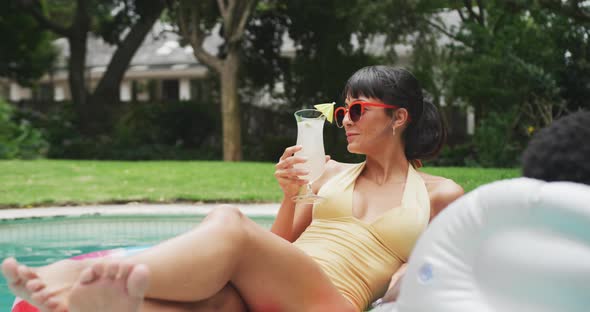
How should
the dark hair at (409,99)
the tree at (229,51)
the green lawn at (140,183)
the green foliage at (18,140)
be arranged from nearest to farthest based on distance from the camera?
the dark hair at (409,99) → the green lawn at (140,183) → the green foliage at (18,140) → the tree at (229,51)

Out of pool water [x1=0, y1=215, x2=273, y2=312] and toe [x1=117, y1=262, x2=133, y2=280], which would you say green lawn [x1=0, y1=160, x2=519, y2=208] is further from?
toe [x1=117, y1=262, x2=133, y2=280]

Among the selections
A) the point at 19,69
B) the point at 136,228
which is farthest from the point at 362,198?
the point at 19,69

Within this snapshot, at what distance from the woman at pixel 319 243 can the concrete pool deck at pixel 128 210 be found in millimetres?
3885

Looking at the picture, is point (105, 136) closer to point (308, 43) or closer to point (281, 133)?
point (281, 133)

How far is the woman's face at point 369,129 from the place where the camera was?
287cm

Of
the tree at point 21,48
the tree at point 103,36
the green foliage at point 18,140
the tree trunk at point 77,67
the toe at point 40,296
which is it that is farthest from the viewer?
the tree at point 21,48

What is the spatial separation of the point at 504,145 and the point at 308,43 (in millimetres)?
6568

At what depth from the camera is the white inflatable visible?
1.55 meters

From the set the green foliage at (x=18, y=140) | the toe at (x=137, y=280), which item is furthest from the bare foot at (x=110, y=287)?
the green foliage at (x=18, y=140)

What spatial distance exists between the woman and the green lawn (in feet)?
16.8

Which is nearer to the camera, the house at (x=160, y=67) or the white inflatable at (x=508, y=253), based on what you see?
the white inflatable at (x=508, y=253)

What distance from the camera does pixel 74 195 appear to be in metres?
8.61

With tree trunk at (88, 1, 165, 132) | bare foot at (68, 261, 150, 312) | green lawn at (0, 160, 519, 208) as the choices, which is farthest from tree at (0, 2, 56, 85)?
bare foot at (68, 261, 150, 312)

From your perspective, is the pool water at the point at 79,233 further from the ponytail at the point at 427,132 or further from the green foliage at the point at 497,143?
the green foliage at the point at 497,143
